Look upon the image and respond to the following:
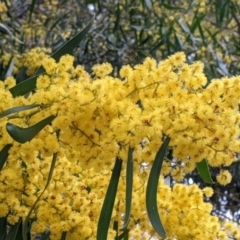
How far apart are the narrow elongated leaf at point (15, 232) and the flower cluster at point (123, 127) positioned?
0.06m

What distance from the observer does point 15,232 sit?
1486 mm

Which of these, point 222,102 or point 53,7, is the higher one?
point 53,7

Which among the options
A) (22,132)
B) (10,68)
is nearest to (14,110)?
(22,132)

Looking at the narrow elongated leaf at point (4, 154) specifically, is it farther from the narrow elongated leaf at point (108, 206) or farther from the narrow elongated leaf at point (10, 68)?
the narrow elongated leaf at point (10, 68)

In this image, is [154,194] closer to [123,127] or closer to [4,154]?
[123,127]

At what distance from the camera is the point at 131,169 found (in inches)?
47.9

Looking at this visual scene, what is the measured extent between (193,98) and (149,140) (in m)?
0.12

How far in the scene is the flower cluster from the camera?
3.76ft

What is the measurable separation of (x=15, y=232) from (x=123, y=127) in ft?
1.70

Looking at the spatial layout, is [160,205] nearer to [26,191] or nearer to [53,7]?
[26,191]

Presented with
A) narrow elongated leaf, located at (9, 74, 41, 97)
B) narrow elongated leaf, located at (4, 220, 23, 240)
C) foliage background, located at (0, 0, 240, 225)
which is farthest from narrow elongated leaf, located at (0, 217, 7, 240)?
foliage background, located at (0, 0, 240, 225)

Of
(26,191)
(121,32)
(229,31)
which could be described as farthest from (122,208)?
(229,31)

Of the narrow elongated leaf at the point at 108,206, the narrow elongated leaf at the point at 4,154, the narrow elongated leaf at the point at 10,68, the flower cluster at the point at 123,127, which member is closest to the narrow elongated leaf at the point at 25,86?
the flower cluster at the point at 123,127

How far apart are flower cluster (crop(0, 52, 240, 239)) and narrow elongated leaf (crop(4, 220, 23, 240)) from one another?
0.21 feet
